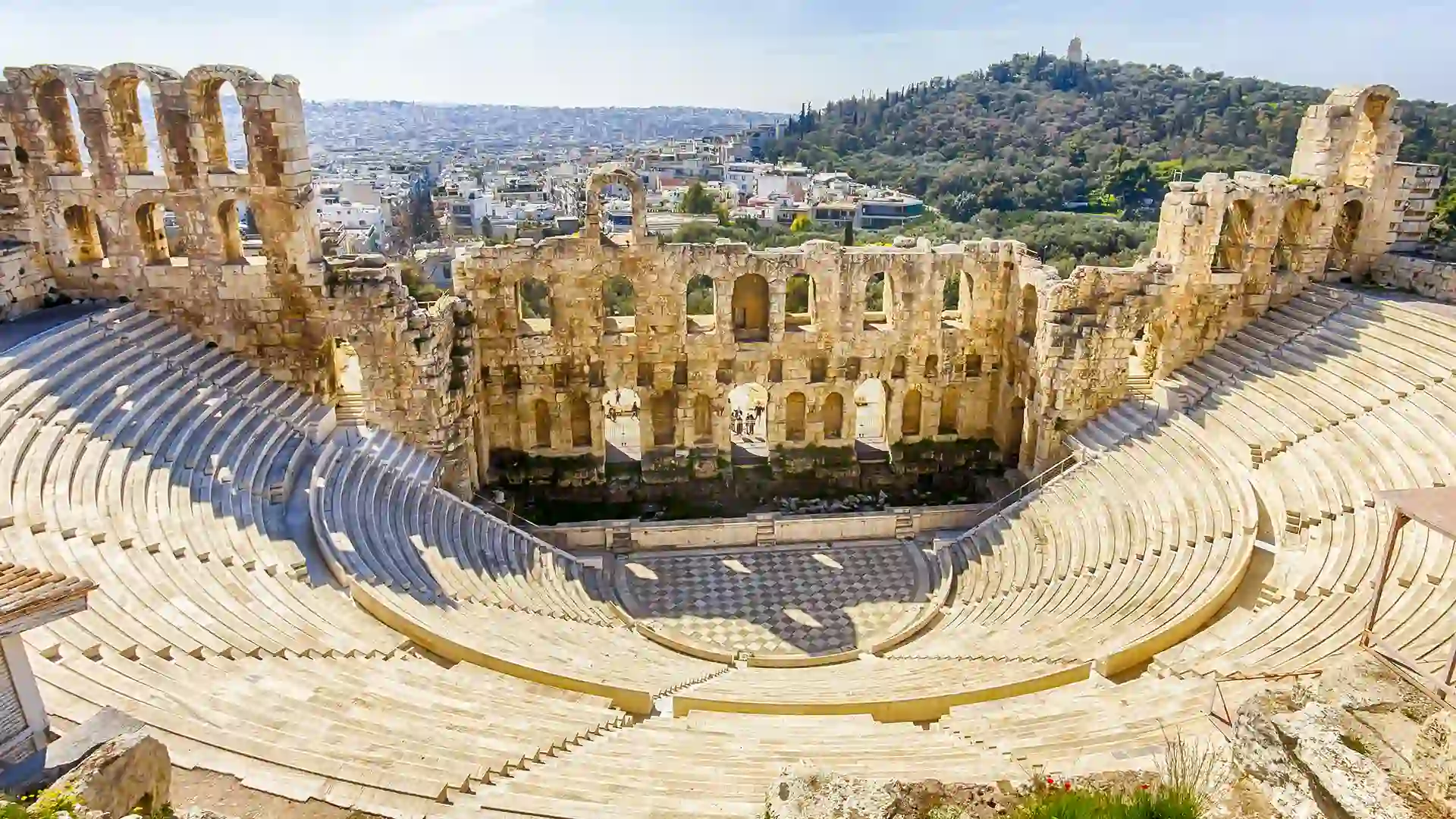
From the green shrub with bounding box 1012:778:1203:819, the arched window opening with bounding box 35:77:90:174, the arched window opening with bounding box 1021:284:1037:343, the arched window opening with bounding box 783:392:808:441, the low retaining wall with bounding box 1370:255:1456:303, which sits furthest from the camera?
the arched window opening with bounding box 783:392:808:441

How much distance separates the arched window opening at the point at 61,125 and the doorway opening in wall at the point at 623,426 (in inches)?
543

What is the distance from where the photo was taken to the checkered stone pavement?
1827 cm

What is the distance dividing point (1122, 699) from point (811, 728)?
437 cm

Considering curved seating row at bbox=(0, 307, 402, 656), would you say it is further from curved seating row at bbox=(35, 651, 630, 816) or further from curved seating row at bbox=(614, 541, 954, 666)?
curved seating row at bbox=(614, 541, 954, 666)

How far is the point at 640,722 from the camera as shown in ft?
41.6

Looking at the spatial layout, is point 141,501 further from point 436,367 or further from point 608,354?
point 608,354

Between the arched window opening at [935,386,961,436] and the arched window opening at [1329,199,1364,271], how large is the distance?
1051 cm

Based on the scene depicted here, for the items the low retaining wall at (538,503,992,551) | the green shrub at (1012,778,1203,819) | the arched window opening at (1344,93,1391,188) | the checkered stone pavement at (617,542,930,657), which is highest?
the arched window opening at (1344,93,1391,188)

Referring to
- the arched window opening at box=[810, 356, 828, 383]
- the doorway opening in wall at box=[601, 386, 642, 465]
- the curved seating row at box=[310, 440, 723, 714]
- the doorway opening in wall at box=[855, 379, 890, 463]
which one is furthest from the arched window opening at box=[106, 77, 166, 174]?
the doorway opening in wall at box=[855, 379, 890, 463]

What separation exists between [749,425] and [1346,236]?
17.5 metres

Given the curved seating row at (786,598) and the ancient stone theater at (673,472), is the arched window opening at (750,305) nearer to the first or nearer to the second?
the ancient stone theater at (673,472)

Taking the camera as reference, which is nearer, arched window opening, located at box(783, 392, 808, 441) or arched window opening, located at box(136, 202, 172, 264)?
arched window opening, located at box(136, 202, 172, 264)

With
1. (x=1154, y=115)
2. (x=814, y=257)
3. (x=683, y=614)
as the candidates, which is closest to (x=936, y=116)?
(x=1154, y=115)

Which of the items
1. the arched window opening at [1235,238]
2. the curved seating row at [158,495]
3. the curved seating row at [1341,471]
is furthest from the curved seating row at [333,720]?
the arched window opening at [1235,238]
